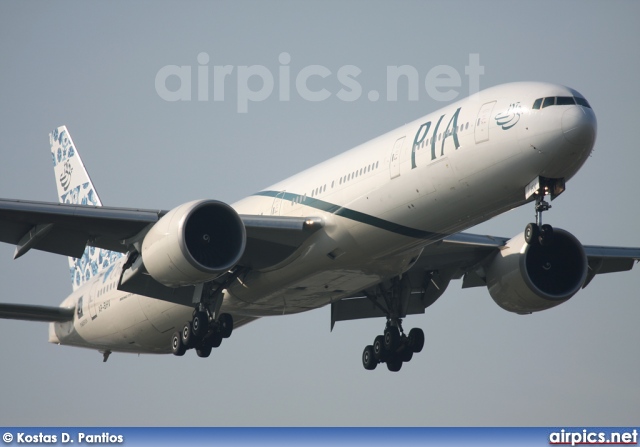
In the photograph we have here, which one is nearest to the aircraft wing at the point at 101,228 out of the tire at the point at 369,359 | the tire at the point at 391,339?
the tire at the point at 391,339

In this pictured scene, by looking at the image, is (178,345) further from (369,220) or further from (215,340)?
(369,220)

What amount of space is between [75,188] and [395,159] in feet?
70.7

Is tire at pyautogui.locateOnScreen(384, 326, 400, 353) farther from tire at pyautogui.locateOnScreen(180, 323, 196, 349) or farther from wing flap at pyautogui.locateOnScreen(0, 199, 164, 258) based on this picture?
wing flap at pyautogui.locateOnScreen(0, 199, 164, 258)

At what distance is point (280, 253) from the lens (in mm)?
32594

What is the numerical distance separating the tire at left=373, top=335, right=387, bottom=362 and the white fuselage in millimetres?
3766

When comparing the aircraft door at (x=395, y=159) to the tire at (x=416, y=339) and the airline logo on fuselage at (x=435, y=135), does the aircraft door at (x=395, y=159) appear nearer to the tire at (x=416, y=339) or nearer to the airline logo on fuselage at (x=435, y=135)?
the airline logo on fuselage at (x=435, y=135)

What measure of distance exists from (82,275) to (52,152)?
328 inches

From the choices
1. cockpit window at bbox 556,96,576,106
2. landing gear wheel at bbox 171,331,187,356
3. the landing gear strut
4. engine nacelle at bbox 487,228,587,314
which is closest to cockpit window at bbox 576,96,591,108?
cockpit window at bbox 556,96,576,106

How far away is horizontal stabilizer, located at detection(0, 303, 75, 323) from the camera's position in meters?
37.1

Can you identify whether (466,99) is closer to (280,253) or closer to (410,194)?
(410,194)

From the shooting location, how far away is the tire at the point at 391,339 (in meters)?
38.1

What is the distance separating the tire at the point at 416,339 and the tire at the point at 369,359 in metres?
1.39

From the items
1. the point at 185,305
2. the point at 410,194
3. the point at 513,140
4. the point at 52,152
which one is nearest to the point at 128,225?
the point at 185,305

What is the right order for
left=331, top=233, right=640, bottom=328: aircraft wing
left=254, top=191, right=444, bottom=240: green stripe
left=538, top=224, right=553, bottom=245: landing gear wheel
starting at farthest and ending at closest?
left=331, top=233, right=640, bottom=328: aircraft wing
left=254, top=191, right=444, bottom=240: green stripe
left=538, top=224, right=553, bottom=245: landing gear wheel
